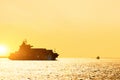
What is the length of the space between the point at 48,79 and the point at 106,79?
1532cm

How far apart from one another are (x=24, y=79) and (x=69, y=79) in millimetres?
12016

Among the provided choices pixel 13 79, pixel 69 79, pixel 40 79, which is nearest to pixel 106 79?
pixel 69 79

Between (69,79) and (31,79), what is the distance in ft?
33.5

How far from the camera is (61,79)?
98.4m

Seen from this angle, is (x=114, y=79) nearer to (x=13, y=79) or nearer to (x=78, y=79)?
(x=78, y=79)

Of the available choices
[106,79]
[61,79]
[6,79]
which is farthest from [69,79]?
[6,79]

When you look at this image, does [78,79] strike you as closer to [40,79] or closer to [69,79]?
[69,79]

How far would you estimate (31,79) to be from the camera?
327 ft

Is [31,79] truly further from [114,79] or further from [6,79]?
[114,79]

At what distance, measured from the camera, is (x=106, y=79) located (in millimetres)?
97812

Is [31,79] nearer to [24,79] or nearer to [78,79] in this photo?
[24,79]

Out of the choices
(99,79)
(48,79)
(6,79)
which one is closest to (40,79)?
(48,79)

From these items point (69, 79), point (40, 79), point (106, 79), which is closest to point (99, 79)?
point (106, 79)

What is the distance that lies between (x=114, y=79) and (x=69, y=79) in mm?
11794
